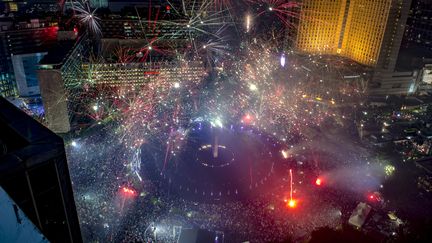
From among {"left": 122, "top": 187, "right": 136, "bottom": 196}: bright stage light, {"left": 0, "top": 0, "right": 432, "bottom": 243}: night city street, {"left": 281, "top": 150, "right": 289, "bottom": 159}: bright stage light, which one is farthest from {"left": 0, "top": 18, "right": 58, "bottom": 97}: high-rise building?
{"left": 281, "top": 150, "right": 289, "bottom": 159}: bright stage light

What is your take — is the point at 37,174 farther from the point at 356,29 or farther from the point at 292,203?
the point at 356,29

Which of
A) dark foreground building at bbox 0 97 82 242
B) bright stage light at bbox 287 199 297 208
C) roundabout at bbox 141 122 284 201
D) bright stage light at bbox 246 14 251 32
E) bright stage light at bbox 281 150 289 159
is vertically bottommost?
roundabout at bbox 141 122 284 201

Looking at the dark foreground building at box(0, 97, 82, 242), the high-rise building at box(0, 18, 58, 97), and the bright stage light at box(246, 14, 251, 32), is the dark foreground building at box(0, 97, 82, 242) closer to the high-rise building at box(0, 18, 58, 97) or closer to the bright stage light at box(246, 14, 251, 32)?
the high-rise building at box(0, 18, 58, 97)

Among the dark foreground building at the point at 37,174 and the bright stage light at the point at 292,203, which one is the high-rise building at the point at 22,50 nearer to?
the bright stage light at the point at 292,203

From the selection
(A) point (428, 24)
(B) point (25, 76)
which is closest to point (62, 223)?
(B) point (25, 76)

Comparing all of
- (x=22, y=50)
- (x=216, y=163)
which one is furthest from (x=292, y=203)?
(x=22, y=50)

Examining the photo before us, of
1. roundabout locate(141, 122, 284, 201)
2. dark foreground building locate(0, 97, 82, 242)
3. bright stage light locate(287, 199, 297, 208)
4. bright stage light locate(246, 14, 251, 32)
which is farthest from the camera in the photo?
bright stage light locate(246, 14, 251, 32)

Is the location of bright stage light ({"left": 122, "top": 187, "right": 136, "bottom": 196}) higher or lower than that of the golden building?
lower

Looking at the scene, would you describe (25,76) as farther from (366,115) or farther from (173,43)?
(366,115)
